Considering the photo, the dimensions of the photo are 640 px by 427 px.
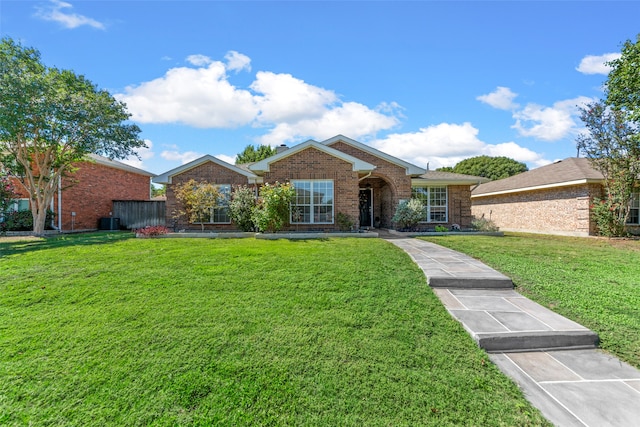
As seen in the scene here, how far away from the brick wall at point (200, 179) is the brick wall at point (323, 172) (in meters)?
2.75

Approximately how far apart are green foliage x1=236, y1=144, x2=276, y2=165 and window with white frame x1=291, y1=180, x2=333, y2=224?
2844cm

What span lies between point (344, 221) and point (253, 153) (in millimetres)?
32016

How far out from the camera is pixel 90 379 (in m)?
2.92

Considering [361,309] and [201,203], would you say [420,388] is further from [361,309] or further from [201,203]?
[201,203]

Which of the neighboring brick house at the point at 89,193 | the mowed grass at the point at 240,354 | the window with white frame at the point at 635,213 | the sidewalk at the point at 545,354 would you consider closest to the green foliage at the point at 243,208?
the mowed grass at the point at 240,354

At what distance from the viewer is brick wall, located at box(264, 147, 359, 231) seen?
484 inches

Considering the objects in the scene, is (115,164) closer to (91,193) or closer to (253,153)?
(91,193)

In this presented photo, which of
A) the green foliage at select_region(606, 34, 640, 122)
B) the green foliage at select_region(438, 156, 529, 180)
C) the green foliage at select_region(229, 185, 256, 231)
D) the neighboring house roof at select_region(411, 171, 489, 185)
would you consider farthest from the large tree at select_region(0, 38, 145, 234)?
the green foliage at select_region(438, 156, 529, 180)

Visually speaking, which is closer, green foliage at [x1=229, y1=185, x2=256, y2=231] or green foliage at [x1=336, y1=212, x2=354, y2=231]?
green foliage at [x1=336, y1=212, x2=354, y2=231]

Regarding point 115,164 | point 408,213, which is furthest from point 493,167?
point 115,164

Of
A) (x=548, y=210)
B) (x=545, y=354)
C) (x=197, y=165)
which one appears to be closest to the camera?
(x=545, y=354)

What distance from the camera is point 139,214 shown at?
19125 millimetres

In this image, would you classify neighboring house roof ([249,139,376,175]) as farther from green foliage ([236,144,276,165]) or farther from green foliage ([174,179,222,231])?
green foliage ([236,144,276,165])

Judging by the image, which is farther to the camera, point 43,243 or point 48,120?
point 48,120
